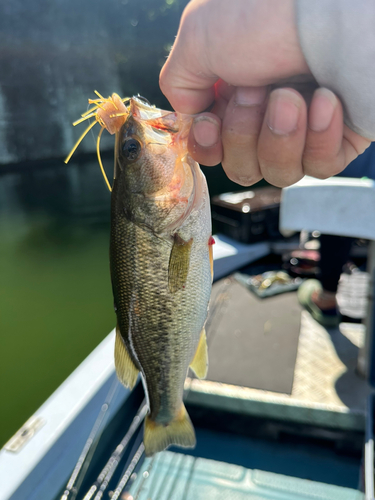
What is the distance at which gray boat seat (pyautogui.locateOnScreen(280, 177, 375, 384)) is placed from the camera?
2.04 metres

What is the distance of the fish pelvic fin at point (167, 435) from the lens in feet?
4.39

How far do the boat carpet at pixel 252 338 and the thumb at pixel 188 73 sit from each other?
7.03 ft

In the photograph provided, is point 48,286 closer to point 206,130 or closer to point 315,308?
point 315,308

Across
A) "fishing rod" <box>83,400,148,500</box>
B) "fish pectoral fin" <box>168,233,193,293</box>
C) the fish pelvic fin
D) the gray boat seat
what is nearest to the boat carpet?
"fishing rod" <box>83,400,148,500</box>

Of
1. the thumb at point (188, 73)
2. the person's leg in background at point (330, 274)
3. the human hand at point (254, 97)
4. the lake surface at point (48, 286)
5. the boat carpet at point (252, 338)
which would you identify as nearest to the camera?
the human hand at point (254, 97)

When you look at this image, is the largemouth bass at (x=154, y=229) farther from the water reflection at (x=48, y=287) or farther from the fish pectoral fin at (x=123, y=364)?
the water reflection at (x=48, y=287)

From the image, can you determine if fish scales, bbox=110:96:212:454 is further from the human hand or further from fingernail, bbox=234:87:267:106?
fingernail, bbox=234:87:267:106

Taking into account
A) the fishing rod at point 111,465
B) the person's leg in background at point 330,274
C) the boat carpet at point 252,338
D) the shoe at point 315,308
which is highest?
the person's leg in background at point 330,274

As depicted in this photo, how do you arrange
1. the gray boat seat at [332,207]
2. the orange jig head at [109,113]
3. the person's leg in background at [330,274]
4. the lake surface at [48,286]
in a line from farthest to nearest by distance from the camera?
1. the lake surface at [48,286]
2. the person's leg in background at [330,274]
3. the gray boat seat at [332,207]
4. the orange jig head at [109,113]

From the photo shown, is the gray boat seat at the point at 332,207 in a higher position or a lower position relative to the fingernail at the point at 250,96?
lower

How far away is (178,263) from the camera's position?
3.85ft

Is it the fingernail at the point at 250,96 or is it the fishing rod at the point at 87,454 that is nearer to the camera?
the fingernail at the point at 250,96

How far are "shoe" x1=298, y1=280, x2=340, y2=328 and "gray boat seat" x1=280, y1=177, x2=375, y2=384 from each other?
1.46 metres

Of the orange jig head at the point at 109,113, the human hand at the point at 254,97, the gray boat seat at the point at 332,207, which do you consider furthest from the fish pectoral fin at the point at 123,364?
the gray boat seat at the point at 332,207
